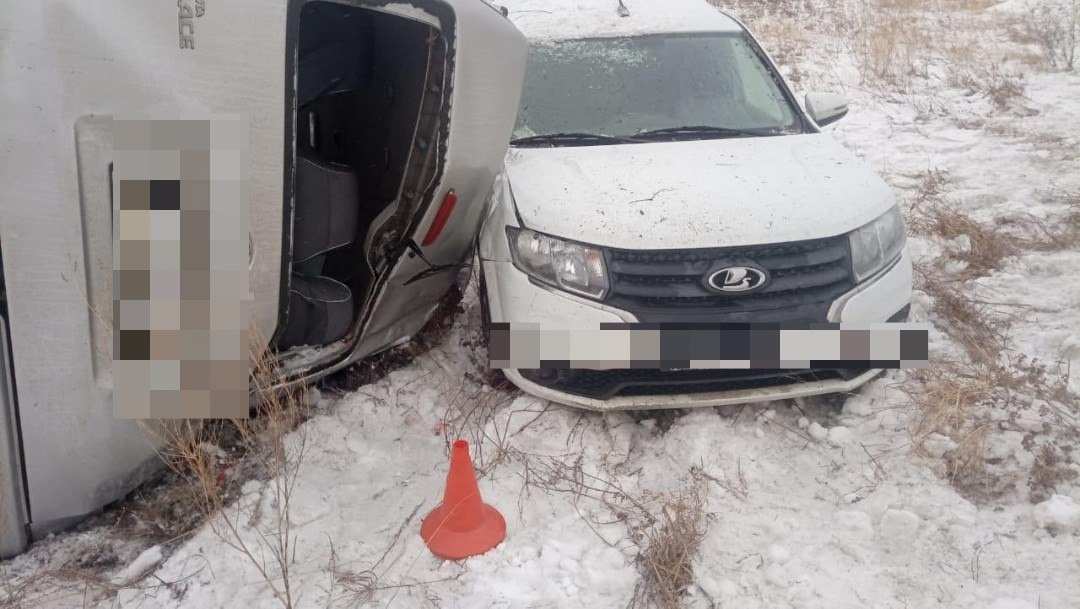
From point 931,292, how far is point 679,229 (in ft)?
6.64

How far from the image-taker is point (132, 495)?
8.82 ft

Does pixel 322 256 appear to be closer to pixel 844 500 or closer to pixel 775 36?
pixel 844 500

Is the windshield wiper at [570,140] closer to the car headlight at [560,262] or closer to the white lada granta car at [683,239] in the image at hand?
the white lada granta car at [683,239]

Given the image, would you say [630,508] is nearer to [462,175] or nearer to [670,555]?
[670,555]

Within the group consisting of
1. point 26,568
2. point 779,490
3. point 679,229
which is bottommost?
point 26,568

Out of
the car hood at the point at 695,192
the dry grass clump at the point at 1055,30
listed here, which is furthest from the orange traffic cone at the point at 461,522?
the dry grass clump at the point at 1055,30

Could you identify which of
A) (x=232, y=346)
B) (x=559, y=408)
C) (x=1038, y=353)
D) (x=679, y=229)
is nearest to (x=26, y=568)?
(x=232, y=346)

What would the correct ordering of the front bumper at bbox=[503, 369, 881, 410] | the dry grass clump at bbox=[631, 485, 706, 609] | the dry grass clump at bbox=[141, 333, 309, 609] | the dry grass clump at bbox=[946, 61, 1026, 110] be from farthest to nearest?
1. the dry grass clump at bbox=[946, 61, 1026, 110]
2. the front bumper at bbox=[503, 369, 881, 410]
3. the dry grass clump at bbox=[141, 333, 309, 609]
4. the dry grass clump at bbox=[631, 485, 706, 609]

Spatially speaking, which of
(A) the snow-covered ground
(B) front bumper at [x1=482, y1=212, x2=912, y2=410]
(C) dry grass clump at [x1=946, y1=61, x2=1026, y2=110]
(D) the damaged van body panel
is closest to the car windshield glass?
(D) the damaged van body panel

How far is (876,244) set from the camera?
10.1 feet

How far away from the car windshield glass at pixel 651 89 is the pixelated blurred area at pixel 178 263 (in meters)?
1.69

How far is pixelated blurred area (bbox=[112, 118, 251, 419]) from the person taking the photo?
2156 mm

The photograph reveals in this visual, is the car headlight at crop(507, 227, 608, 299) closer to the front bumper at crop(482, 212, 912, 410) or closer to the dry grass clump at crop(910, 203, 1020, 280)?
the front bumper at crop(482, 212, 912, 410)

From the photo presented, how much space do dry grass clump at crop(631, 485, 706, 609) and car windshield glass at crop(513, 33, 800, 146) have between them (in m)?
1.78
